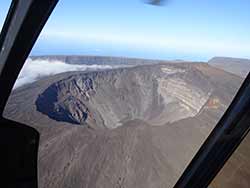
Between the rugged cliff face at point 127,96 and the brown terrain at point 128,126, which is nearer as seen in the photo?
the brown terrain at point 128,126

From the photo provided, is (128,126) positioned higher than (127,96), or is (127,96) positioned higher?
(127,96)

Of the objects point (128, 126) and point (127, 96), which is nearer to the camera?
point (128, 126)

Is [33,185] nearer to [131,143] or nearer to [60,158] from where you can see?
[60,158]

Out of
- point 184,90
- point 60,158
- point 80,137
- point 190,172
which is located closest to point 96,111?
point 80,137

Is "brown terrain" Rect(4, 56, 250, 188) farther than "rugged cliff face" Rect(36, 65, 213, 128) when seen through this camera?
No
